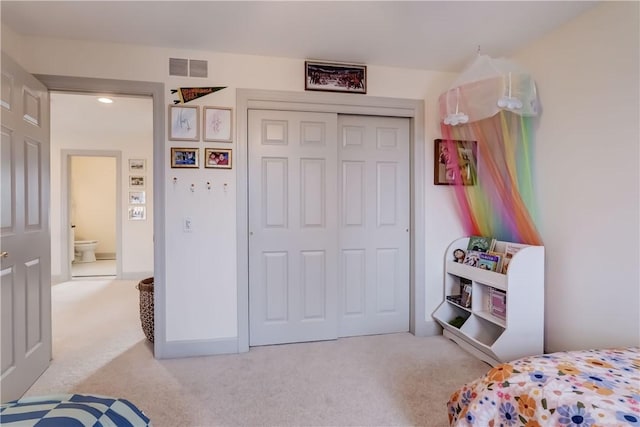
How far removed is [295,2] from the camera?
1858 mm

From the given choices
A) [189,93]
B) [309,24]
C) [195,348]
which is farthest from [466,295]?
[189,93]

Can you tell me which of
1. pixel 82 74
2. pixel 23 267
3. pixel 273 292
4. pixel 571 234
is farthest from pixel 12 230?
pixel 571 234

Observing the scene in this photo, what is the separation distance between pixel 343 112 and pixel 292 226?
1057 millimetres

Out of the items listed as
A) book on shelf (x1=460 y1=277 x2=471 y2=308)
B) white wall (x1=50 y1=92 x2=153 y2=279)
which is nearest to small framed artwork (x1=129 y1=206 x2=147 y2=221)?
white wall (x1=50 y1=92 x2=153 y2=279)

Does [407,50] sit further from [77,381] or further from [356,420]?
[77,381]

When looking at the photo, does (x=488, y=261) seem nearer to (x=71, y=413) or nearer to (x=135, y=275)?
(x=71, y=413)

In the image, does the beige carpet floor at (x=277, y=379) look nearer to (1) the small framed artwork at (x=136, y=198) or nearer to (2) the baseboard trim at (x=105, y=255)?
(1) the small framed artwork at (x=136, y=198)

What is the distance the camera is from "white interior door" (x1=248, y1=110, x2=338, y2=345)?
8.57 feet

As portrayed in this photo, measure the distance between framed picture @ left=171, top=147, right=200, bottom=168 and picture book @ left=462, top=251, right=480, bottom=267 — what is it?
7.53 feet

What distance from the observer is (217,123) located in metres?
2.48

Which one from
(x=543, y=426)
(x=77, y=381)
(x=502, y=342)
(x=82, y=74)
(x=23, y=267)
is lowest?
(x=77, y=381)

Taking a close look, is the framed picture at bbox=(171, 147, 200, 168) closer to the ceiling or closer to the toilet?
the ceiling

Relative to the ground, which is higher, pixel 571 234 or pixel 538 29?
pixel 538 29

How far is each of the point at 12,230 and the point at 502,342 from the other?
3.09m
